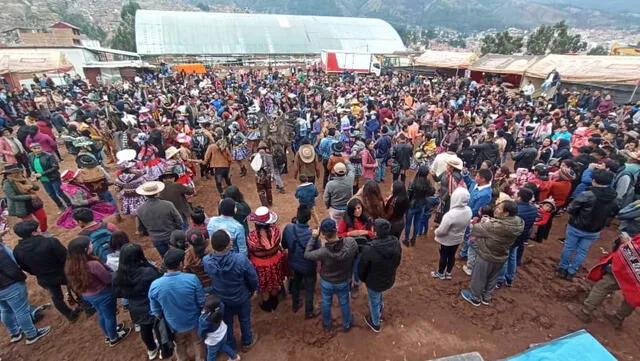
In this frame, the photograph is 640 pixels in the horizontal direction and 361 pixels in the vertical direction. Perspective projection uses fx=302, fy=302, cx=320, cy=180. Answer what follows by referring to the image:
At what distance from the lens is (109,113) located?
980 cm

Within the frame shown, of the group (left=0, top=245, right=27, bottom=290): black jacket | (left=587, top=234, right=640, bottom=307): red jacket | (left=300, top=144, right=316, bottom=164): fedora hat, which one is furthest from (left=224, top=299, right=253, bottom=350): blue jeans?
(left=587, top=234, right=640, bottom=307): red jacket

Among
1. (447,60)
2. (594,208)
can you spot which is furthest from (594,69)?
(594,208)

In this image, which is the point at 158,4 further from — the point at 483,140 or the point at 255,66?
the point at 483,140

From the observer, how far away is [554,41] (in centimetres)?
3972

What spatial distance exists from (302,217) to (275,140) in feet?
17.7

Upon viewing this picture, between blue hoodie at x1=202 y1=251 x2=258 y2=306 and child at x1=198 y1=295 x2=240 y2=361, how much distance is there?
162mm

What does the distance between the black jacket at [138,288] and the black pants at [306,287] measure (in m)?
1.71

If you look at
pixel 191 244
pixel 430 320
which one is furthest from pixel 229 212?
pixel 430 320

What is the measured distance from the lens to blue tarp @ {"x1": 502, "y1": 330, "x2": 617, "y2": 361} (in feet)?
7.70

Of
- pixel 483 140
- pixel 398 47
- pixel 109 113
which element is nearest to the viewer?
pixel 483 140

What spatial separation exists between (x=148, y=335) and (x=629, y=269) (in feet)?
19.3

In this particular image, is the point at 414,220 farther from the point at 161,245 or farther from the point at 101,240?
the point at 101,240

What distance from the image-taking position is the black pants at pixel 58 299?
156 inches

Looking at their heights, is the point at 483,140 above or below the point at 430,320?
above
